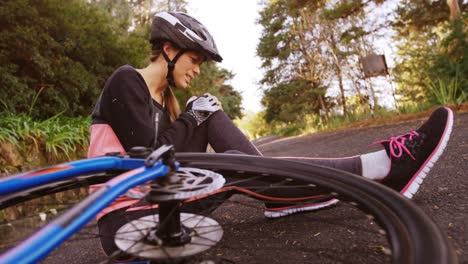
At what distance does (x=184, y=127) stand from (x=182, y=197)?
1071 millimetres

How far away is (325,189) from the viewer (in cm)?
109

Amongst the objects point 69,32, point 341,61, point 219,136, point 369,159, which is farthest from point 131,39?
point 341,61

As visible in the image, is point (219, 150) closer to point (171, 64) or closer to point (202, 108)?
point (202, 108)

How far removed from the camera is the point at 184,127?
6.25 feet

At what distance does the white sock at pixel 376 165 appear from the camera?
1.57 meters

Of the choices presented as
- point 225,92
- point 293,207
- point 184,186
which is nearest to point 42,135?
point 293,207

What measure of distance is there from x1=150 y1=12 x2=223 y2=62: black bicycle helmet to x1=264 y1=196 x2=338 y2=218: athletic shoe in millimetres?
988

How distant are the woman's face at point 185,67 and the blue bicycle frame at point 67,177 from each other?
114cm

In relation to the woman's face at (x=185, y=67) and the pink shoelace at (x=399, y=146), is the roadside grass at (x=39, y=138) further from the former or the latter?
the pink shoelace at (x=399, y=146)

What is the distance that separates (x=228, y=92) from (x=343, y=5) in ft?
37.9

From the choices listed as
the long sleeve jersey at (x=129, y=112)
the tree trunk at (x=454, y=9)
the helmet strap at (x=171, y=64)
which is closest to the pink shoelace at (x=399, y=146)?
the long sleeve jersey at (x=129, y=112)

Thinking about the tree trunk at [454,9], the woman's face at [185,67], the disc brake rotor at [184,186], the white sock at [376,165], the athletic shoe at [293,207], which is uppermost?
the tree trunk at [454,9]

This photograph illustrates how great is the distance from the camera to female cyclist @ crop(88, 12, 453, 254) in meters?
1.54

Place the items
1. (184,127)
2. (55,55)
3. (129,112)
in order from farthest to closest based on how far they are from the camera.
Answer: (55,55), (184,127), (129,112)
